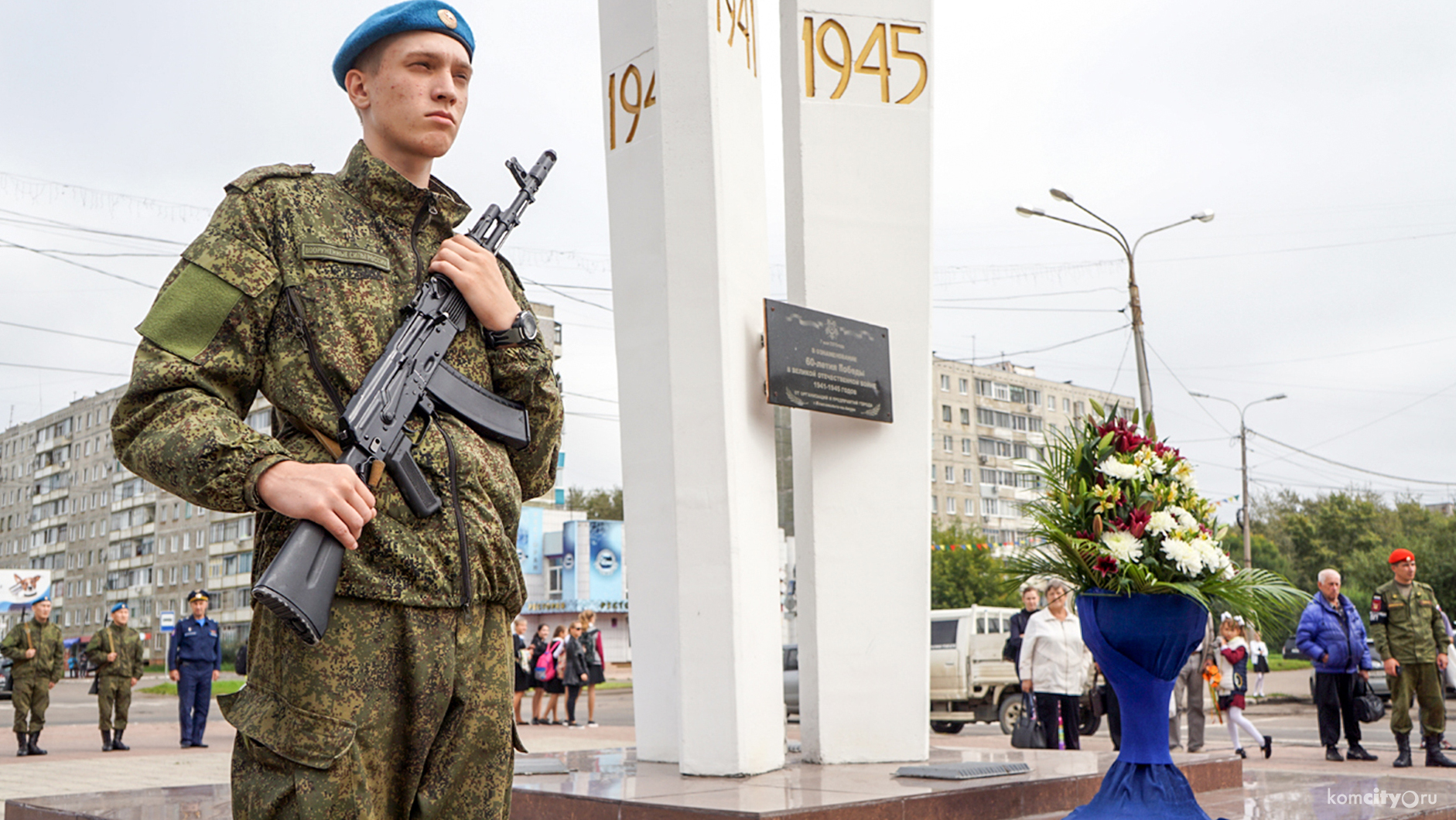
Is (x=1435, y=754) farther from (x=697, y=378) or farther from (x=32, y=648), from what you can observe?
(x=32, y=648)

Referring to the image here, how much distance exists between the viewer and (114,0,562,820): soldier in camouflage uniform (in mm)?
1674

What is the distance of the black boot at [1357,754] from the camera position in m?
11.0

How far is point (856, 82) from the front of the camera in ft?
22.5

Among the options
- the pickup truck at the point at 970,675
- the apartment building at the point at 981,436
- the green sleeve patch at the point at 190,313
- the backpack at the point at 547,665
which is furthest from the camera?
the apartment building at the point at 981,436

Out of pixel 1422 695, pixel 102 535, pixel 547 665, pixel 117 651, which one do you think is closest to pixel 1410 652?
pixel 1422 695

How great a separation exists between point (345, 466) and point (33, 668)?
1467cm

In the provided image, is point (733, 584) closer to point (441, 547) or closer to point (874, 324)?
point (874, 324)

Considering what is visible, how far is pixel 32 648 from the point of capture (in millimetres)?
14000

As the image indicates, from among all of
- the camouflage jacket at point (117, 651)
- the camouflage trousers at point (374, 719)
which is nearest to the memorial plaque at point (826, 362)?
the camouflage trousers at point (374, 719)

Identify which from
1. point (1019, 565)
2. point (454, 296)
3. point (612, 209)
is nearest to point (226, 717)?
point (454, 296)

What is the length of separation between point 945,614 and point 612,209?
13.0m

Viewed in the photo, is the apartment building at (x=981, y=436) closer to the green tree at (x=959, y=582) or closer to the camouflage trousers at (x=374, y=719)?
the green tree at (x=959, y=582)

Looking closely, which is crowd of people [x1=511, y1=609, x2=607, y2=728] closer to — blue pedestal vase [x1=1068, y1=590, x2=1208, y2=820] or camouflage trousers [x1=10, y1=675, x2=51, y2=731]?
camouflage trousers [x1=10, y1=675, x2=51, y2=731]

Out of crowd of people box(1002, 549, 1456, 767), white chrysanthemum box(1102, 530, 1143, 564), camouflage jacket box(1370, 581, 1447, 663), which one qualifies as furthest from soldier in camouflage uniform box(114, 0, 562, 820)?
camouflage jacket box(1370, 581, 1447, 663)
